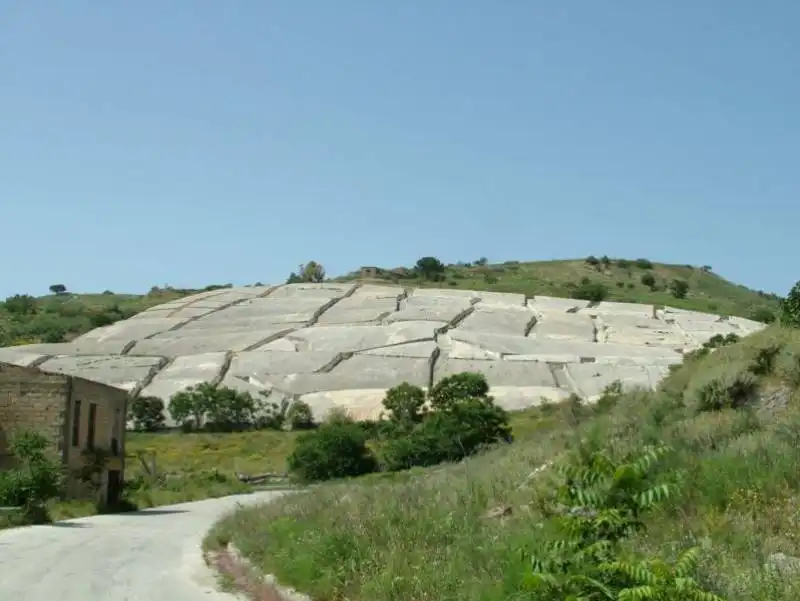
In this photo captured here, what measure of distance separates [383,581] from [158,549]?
1209 cm

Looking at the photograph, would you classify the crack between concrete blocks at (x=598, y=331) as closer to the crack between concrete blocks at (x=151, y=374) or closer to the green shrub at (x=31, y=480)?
the crack between concrete blocks at (x=151, y=374)

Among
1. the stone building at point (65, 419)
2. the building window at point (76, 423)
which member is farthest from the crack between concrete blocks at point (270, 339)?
the building window at point (76, 423)

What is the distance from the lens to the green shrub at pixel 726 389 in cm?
1553

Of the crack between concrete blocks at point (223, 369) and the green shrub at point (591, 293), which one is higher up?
the green shrub at point (591, 293)

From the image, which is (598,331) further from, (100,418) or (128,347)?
(100,418)

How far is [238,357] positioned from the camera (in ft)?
289

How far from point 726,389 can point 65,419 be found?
24.8 m

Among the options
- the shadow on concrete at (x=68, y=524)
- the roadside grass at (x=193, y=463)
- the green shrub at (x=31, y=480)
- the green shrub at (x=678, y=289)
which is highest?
the green shrub at (x=678, y=289)

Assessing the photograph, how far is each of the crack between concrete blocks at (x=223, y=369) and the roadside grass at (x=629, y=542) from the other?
2472 inches

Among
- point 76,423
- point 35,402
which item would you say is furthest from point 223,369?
point 35,402

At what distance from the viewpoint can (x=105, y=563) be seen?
55.3 feet

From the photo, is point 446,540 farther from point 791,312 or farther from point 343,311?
point 343,311

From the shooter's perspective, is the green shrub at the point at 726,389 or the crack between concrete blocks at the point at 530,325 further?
the crack between concrete blocks at the point at 530,325

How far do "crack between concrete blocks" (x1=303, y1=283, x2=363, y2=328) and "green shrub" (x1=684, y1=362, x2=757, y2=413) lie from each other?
8734 cm
